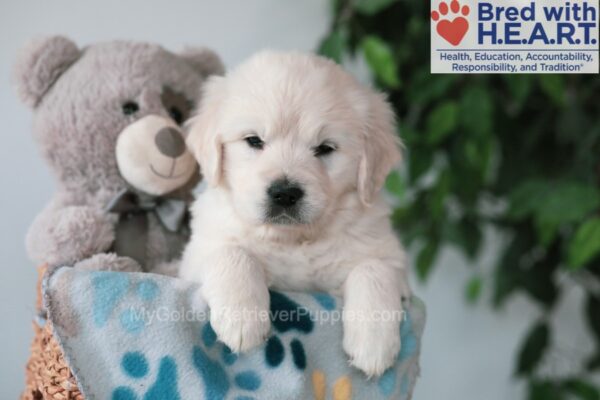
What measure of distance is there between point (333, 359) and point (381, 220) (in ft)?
1.28

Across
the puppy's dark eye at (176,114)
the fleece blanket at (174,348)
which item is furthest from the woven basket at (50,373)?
the puppy's dark eye at (176,114)

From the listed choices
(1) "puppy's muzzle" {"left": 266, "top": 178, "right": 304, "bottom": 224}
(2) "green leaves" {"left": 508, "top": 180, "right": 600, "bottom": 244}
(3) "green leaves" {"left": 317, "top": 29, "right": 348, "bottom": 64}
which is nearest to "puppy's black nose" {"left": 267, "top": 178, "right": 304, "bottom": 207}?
(1) "puppy's muzzle" {"left": 266, "top": 178, "right": 304, "bottom": 224}

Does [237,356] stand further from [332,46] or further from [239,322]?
[332,46]

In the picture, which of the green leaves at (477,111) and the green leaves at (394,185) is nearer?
the green leaves at (394,185)

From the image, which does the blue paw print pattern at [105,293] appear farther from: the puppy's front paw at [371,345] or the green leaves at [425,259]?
the green leaves at [425,259]

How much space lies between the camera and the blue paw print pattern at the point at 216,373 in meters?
1.06

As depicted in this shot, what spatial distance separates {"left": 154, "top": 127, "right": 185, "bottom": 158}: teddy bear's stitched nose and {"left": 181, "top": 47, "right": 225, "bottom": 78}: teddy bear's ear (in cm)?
28

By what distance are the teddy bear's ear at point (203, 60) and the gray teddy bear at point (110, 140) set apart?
150mm

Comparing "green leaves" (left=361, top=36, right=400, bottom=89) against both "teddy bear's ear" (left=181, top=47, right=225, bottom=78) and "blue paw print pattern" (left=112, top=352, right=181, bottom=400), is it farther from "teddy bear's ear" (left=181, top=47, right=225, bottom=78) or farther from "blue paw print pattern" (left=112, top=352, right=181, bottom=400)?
"blue paw print pattern" (left=112, top=352, right=181, bottom=400)

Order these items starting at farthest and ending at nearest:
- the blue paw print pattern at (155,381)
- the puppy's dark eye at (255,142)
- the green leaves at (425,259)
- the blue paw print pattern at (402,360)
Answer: the green leaves at (425,259)
the puppy's dark eye at (255,142)
the blue paw print pattern at (402,360)
the blue paw print pattern at (155,381)

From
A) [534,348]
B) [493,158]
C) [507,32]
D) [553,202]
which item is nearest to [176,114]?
[507,32]

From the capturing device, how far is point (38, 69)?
1473 mm

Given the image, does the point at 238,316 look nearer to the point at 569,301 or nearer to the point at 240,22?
the point at 240,22

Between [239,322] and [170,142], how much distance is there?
54 centimetres
